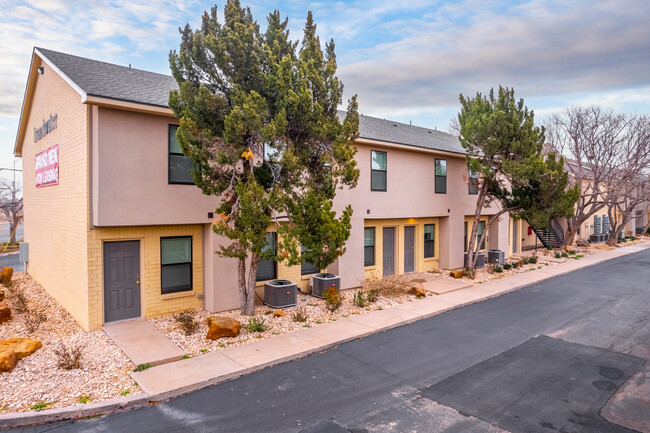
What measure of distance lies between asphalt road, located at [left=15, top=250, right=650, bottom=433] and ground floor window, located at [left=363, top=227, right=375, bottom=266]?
5171 mm

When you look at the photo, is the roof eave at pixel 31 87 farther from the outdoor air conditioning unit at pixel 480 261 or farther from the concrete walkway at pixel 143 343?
the outdoor air conditioning unit at pixel 480 261

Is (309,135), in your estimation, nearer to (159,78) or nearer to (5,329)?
(159,78)

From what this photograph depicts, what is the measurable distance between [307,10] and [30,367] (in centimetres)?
988

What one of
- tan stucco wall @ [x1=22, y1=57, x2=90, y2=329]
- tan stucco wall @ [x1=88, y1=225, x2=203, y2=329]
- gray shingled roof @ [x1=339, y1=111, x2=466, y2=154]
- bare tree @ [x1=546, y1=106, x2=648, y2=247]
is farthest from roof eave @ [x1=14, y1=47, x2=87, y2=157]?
bare tree @ [x1=546, y1=106, x2=648, y2=247]

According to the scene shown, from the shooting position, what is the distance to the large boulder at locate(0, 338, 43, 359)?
7.90m

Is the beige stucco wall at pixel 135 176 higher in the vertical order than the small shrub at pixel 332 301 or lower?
higher

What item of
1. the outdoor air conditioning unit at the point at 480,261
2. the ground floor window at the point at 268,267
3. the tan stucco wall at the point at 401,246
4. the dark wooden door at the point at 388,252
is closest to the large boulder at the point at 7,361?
the ground floor window at the point at 268,267

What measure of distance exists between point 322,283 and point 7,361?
835 cm

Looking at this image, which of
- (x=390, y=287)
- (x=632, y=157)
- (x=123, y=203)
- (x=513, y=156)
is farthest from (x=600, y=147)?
(x=123, y=203)

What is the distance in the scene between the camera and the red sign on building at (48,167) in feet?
41.0

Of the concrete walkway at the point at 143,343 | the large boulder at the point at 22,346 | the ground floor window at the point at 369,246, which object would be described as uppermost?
the ground floor window at the point at 369,246

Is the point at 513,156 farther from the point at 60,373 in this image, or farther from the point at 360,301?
the point at 60,373

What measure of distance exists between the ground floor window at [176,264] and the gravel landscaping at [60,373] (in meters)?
2.11

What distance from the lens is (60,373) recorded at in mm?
7289
